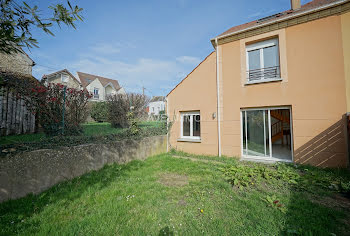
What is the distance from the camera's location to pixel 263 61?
20.7 ft

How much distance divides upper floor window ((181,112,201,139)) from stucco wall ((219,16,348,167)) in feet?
8.68

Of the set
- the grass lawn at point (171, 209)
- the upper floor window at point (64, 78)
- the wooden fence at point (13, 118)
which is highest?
the upper floor window at point (64, 78)

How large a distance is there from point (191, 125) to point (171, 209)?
5.31 m

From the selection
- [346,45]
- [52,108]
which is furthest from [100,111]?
[346,45]

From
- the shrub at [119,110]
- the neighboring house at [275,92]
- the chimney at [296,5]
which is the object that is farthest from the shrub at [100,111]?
the chimney at [296,5]

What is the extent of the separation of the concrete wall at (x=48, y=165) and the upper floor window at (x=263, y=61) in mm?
6403

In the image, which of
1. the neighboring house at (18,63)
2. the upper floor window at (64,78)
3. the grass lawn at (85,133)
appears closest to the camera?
the grass lawn at (85,133)

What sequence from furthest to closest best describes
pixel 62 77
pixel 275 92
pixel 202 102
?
pixel 62 77
pixel 202 102
pixel 275 92

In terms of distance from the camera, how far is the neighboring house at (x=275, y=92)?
16.4ft

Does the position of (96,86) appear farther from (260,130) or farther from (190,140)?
(260,130)

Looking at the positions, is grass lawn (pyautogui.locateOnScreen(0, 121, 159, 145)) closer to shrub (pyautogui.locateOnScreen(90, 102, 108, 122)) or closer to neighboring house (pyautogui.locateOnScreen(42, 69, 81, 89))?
shrub (pyautogui.locateOnScreen(90, 102, 108, 122))

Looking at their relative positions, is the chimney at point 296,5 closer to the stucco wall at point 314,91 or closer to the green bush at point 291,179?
the stucco wall at point 314,91

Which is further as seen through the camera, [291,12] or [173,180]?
[291,12]

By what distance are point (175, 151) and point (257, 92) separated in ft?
16.0
